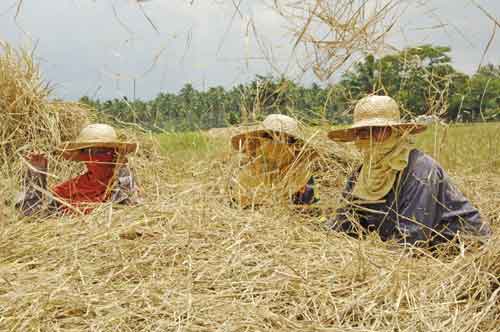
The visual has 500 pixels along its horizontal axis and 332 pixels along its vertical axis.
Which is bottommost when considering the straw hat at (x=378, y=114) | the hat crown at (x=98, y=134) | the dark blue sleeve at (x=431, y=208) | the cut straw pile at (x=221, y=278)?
the cut straw pile at (x=221, y=278)

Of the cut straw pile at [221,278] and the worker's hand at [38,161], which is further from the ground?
the worker's hand at [38,161]

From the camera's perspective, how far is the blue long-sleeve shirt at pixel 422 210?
9.18ft

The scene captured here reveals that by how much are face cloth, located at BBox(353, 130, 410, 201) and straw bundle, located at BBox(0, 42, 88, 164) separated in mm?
2241

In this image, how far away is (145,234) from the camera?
8.12 feet

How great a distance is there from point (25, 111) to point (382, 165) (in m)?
2.72

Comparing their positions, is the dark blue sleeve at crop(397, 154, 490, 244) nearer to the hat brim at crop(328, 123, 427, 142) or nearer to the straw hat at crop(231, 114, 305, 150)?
the hat brim at crop(328, 123, 427, 142)

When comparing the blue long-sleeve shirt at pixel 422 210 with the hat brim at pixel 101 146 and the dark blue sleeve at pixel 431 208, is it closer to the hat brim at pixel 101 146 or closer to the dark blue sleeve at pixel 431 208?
the dark blue sleeve at pixel 431 208

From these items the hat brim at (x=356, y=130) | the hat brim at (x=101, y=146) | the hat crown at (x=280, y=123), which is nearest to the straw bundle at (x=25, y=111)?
the hat brim at (x=101, y=146)

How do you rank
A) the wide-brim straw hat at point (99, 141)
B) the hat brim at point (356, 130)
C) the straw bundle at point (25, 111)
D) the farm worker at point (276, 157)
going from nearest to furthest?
1. the hat brim at point (356, 130)
2. the farm worker at point (276, 157)
3. the wide-brim straw hat at point (99, 141)
4. the straw bundle at point (25, 111)

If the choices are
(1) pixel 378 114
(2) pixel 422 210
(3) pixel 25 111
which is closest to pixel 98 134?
(3) pixel 25 111

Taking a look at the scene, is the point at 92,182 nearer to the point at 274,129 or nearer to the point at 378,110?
the point at 274,129

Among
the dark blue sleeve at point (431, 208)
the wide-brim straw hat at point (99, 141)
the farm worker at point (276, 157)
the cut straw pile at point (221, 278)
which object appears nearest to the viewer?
the cut straw pile at point (221, 278)

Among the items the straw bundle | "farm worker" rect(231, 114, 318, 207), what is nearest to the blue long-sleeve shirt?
"farm worker" rect(231, 114, 318, 207)

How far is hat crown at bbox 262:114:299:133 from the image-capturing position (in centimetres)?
347
